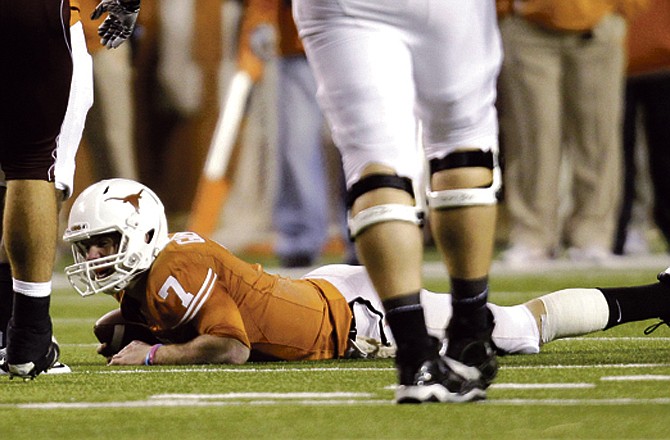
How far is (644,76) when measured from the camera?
1022 cm

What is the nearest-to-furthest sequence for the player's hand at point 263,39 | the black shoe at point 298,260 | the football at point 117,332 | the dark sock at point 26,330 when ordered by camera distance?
the dark sock at point 26,330, the football at point 117,332, the black shoe at point 298,260, the player's hand at point 263,39

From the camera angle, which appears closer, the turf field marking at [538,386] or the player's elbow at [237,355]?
the turf field marking at [538,386]

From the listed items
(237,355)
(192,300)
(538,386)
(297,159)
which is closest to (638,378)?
(538,386)

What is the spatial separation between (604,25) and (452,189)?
5837mm

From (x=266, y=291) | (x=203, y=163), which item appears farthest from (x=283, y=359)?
(x=203, y=163)

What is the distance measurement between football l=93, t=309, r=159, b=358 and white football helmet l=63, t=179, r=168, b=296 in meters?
0.14

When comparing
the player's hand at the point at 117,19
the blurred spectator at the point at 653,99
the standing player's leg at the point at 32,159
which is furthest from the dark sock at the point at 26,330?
the blurred spectator at the point at 653,99

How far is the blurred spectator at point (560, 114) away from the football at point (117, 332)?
4715 mm

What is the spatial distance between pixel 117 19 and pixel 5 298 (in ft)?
2.97

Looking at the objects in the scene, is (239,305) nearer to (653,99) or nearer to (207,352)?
(207,352)

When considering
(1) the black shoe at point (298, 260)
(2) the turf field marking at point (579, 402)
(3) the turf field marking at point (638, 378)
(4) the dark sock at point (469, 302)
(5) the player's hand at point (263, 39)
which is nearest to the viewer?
(2) the turf field marking at point (579, 402)

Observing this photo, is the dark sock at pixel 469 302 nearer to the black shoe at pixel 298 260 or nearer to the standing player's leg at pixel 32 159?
the standing player's leg at pixel 32 159

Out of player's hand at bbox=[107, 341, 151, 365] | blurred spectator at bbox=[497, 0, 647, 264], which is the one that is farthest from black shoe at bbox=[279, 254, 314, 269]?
player's hand at bbox=[107, 341, 151, 365]

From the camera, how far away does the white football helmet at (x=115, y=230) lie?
5.08 meters
